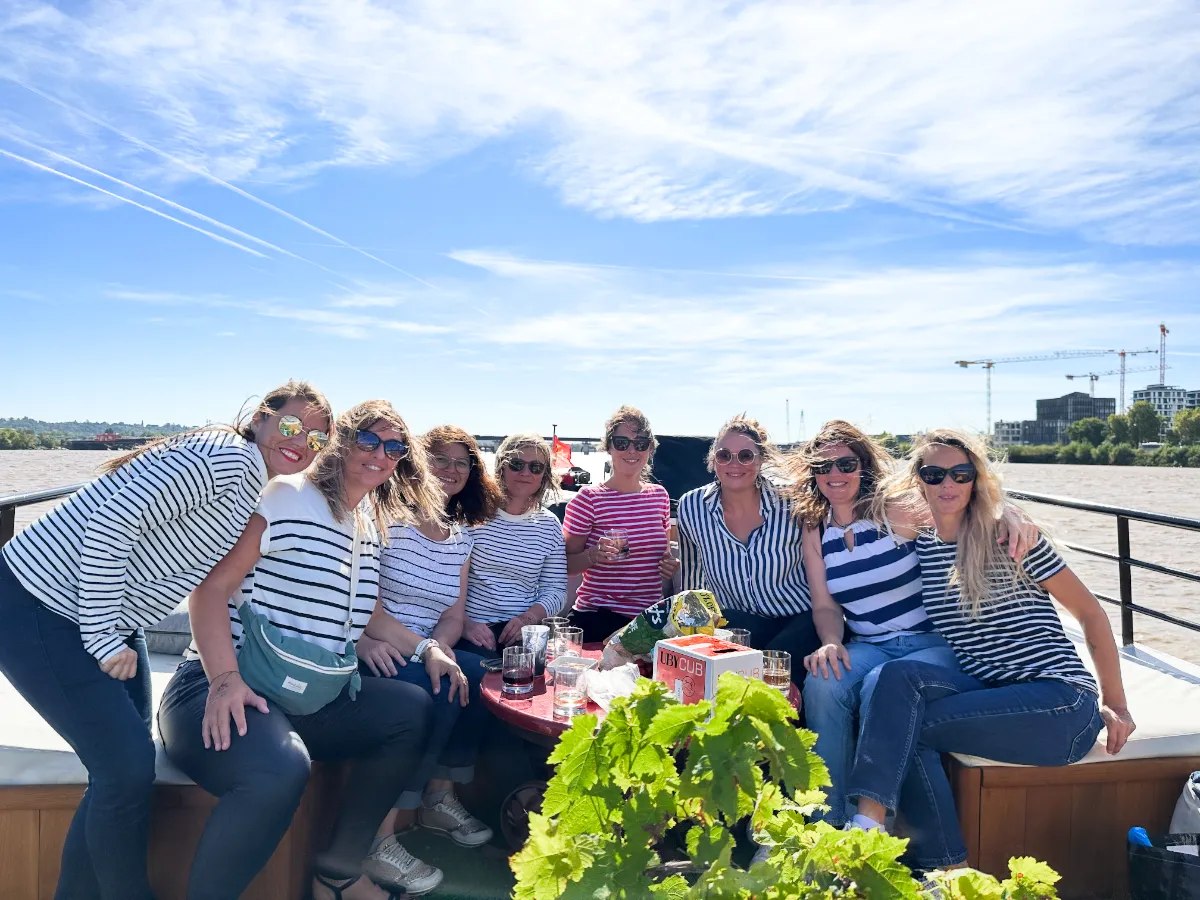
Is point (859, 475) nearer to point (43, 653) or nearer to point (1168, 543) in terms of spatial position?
point (43, 653)

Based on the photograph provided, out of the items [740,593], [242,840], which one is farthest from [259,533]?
[740,593]

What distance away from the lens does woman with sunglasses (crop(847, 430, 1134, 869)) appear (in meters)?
2.51

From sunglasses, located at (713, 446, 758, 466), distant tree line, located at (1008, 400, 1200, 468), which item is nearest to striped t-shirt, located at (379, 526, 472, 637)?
sunglasses, located at (713, 446, 758, 466)

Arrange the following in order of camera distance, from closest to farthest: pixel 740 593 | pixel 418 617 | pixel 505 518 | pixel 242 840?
1. pixel 242 840
2. pixel 418 617
3. pixel 740 593
4. pixel 505 518

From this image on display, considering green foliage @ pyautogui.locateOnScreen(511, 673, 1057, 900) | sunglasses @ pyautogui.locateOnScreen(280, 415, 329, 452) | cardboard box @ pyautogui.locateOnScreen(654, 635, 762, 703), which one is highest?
sunglasses @ pyautogui.locateOnScreen(280, 415, 329, 452)

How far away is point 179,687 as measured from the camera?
247cm

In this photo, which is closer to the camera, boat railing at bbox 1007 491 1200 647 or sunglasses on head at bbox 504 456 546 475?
sunglasses on head at bbox 504 456 546 475

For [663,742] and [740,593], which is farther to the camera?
[740,593]

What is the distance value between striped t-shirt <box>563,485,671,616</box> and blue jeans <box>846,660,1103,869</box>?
1498mm

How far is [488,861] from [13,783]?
4.87 feet

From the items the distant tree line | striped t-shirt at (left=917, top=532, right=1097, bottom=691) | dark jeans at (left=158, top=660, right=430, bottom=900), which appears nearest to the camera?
dark jeans at (left=158, top=660, right=430, bottom=900)

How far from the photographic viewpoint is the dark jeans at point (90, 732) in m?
2.22

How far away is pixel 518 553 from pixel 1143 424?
372 feet

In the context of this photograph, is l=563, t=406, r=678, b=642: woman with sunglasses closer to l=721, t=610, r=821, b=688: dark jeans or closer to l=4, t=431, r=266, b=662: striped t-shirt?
l=721, t=610, r=821, b=688: dark jeans
